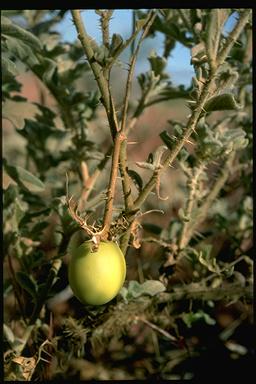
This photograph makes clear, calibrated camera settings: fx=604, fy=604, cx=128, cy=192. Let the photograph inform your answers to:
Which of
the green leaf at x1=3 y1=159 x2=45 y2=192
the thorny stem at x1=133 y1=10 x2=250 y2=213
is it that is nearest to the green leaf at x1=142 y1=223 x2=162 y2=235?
the green leaf at x1=3 y1=159 x2=45 y2=192

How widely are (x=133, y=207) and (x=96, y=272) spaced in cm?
13

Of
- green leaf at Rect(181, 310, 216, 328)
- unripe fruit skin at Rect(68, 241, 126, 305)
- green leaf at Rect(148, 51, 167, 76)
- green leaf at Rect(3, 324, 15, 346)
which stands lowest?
green leaf at Rect(181, 310, 216, 328)

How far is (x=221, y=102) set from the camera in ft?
2.97

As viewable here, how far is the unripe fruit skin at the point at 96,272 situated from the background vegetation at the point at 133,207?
4 centimetres

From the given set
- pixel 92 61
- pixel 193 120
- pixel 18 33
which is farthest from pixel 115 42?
pixel 18 33

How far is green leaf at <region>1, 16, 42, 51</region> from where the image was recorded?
123 cm

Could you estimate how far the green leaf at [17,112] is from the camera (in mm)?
1443

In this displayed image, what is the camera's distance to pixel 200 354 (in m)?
1.57

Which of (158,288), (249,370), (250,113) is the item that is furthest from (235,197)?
(158,288)

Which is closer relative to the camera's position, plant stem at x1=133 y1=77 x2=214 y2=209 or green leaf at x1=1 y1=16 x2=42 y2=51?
plant stem at x1=133 y1=77 x2=214 y2=209

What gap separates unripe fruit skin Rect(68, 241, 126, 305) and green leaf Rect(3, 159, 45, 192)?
1.61 feet

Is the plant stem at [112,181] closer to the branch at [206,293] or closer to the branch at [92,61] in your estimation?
the branch at [92,61]

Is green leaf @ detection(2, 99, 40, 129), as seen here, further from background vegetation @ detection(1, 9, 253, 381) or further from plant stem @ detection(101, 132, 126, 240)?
plant stem @ detection(101, 132, 126, 240)

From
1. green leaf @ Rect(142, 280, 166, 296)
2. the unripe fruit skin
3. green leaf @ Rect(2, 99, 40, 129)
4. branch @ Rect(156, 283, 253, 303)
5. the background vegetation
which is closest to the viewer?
the unripe fruit skin
